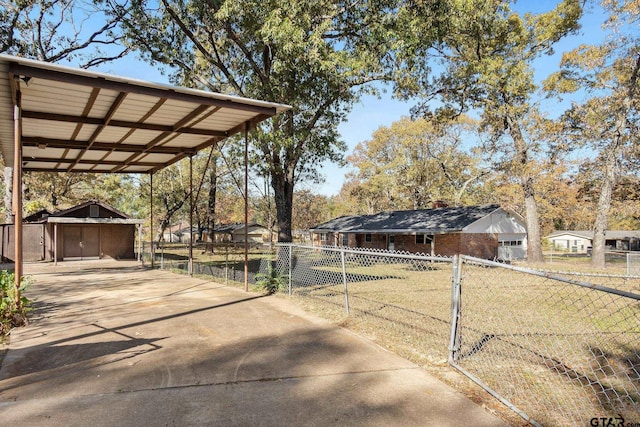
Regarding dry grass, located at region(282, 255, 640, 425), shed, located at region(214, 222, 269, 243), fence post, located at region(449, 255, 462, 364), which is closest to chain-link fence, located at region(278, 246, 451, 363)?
dry grass, located at region(282, 255, 640, 425)

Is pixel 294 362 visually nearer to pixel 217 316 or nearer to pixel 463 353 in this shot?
pixel 463 353

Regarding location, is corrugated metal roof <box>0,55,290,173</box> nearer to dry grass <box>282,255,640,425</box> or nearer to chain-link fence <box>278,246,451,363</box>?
chain-link fence <box>278,246,451,363</box>

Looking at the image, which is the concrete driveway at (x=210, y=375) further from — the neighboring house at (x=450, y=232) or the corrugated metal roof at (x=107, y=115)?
the neighboring house at (x=450, y=232)

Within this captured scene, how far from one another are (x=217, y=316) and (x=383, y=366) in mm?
3437

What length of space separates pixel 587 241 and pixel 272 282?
58.0 meters

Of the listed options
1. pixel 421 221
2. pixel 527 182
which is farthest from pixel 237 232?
pixel 527 182

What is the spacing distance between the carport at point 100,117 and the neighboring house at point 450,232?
55.8ft

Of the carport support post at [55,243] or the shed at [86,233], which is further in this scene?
the shed at [86,233]

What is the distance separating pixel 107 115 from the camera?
841 centimetres

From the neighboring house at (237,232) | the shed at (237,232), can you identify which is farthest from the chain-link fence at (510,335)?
Result: the shed at (237,232)

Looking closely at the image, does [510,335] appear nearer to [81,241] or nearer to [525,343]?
[525,343]

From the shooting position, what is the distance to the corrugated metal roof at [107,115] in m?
6.14

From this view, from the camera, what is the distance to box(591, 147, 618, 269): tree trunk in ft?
66.3

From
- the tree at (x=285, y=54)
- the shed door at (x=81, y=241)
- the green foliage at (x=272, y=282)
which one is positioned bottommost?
the green foliage at (x=272, y=282)
